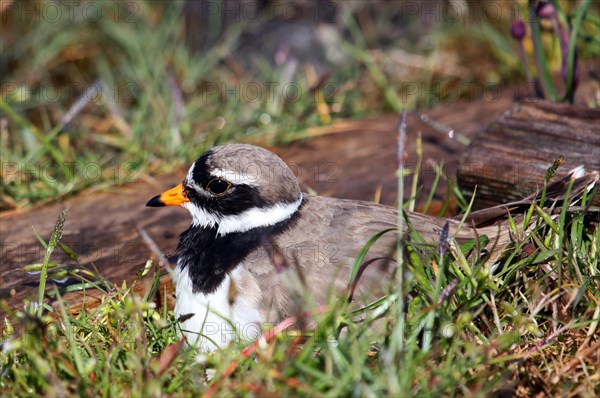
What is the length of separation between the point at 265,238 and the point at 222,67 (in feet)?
15.9

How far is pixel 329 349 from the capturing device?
10.5 feet

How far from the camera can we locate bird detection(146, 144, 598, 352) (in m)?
3.91

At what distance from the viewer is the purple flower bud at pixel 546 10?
18.0 feet

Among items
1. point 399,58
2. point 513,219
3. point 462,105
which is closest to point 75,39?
point 399,58

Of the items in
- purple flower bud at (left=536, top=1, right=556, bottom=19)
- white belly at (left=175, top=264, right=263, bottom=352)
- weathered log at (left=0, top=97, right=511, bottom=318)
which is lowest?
weathered log at (left=0, top=97, right=511, bottom=318)

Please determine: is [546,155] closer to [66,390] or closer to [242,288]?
[242,288]

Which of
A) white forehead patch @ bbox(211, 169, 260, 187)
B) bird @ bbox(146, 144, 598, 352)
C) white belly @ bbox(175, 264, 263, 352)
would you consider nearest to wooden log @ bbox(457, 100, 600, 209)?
bird @ bbox(146, 144, 598, 352)

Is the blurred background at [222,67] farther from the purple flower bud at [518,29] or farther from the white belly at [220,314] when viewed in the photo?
the white belly at [220,314]

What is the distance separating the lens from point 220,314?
3.76 metres

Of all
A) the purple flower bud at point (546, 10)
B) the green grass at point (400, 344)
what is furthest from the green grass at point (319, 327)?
the purple flower bud at point (546, 10)

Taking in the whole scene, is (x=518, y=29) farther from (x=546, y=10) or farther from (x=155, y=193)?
(x=155, y=193)

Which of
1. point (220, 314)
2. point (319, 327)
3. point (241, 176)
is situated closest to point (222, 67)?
point (241, 176)

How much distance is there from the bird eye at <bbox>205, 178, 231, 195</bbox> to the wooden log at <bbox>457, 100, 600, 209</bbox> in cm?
154

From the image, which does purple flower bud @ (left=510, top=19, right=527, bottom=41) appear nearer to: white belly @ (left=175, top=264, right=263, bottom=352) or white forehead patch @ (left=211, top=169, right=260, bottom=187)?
white forehead patch @ (left=211, top=169, right=260, bottom=187)
